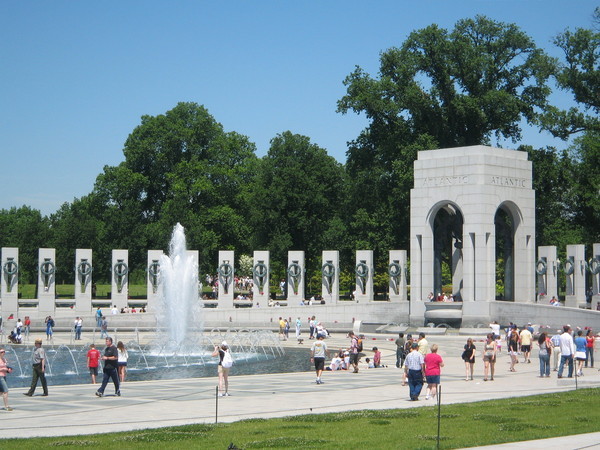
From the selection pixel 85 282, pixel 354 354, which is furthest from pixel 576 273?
pixel 85 282

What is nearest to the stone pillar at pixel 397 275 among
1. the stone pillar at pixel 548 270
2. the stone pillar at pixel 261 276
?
the stone pillar at pixel 261 276

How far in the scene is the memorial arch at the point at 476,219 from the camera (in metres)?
55.8

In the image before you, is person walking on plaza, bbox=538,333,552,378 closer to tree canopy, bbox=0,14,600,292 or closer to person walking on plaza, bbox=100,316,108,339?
person walking on plaza, bbox=100,316,108,339

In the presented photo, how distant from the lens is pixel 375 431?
1855cm

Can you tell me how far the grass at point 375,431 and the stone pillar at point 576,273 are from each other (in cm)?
3854

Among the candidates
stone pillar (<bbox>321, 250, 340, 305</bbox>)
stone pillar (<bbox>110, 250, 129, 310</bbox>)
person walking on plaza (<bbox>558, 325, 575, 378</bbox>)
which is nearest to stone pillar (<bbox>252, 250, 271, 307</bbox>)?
stone pillar (<bbox>321, 250, 340, 305</bbox>)

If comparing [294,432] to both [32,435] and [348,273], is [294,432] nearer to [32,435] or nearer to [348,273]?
[32,435]

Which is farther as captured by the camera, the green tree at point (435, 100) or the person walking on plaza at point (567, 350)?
the green tree at point (435, 100)

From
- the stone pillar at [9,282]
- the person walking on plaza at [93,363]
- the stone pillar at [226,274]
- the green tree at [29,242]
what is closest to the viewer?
the person walking on plaza at [93,363]

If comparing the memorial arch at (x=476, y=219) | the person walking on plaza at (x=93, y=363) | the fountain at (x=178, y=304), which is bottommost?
the person walking on plaza at (x=93, y=363)

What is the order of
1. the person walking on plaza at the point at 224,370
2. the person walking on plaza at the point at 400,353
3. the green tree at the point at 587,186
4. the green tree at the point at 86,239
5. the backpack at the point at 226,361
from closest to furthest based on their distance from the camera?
the person walking on plaza at the point at 224,370, the backpack at the point at 226,361, the person walking on plaza at the point at 400,353, the green tree at the point at 587,186, the green tree at the point at 86,239

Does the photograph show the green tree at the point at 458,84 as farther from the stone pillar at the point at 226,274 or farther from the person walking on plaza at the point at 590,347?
the person walking on plaza at the point at 590,347

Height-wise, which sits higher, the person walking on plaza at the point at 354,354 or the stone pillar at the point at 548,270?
the stone pillar at the point at 548,270

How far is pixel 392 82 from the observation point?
72250 millimetres
